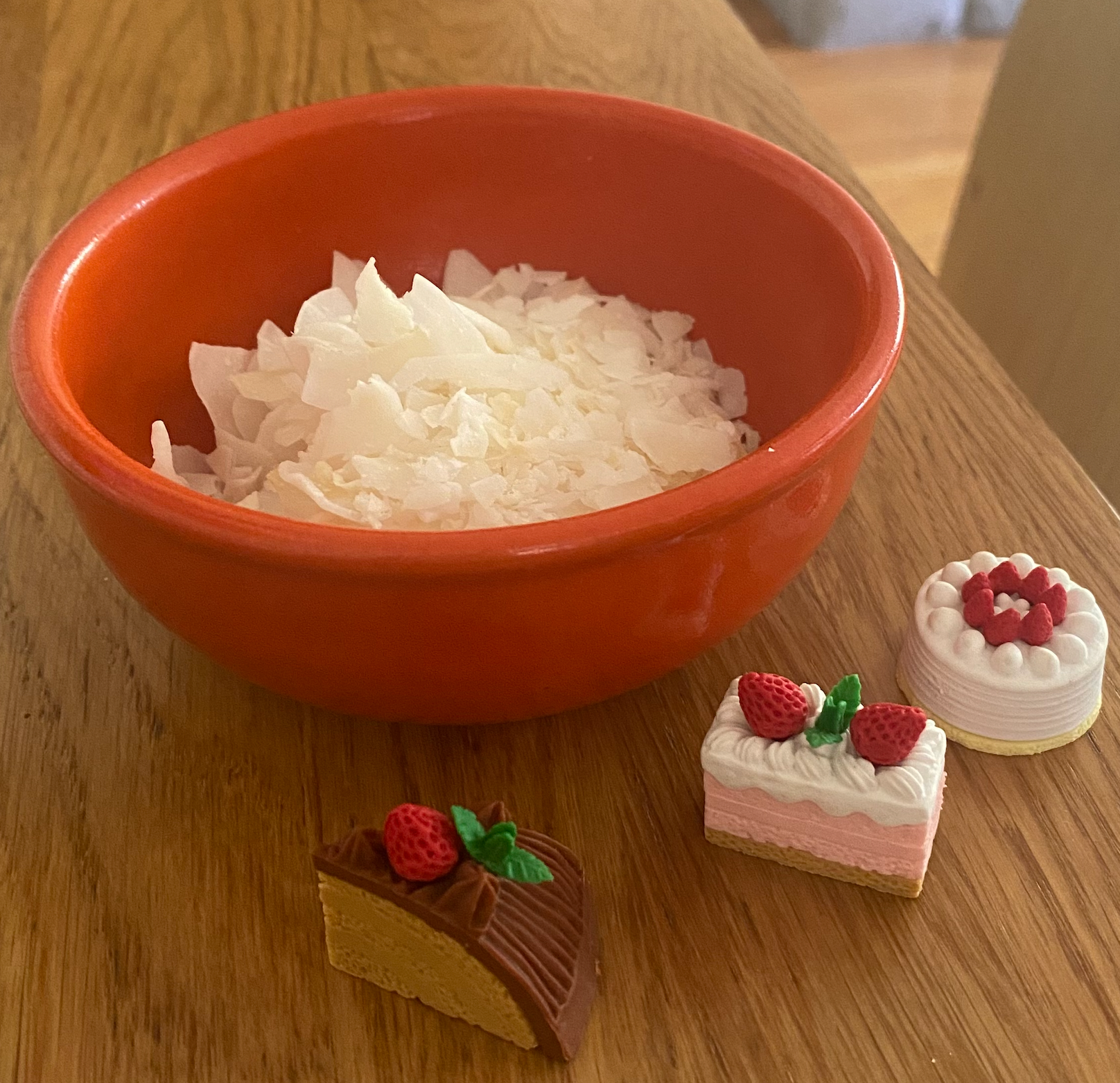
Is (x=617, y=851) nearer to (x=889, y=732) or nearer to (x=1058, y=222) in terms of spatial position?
(x=889, y=732)

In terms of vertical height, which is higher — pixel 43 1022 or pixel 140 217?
pixel 140 217

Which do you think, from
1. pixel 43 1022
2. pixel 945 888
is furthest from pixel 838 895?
pixel 43 1022

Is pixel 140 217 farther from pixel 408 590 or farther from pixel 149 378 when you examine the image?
pixel 408 590

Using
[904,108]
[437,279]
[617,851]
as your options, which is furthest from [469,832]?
[904,108]

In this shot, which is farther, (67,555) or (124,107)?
(124,107)

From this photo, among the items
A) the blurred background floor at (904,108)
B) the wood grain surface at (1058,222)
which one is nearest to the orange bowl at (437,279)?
the wood grain surface at (1058,222)
